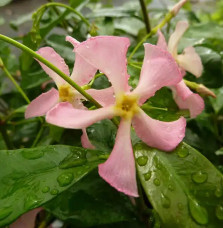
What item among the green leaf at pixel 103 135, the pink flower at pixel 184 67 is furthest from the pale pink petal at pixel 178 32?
the green leaf at pixel 103 135

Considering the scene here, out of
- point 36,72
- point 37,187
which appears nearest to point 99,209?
point 37,187

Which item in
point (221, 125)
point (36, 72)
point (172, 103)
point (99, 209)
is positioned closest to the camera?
point (99, 209)

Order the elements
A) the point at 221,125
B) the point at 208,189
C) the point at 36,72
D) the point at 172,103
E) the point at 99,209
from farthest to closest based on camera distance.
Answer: the point at 221,125 < the point at 36,72 < the point at 172,103 < the point at 99,209 < the point at 208,189

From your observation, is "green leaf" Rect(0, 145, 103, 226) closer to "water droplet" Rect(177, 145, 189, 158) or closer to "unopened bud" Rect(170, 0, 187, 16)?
"water droplet" Rect(177, 145, 189, 158)

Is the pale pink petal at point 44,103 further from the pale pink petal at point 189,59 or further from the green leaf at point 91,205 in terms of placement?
the pale pink petal at point 189,59

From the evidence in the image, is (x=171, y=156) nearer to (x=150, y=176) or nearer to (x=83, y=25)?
(x=150, y=176)

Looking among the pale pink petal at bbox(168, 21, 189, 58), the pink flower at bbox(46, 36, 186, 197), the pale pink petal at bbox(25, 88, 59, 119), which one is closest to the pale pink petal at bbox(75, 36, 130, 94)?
the pink flower at bbox(46, 36, 186, 197)
